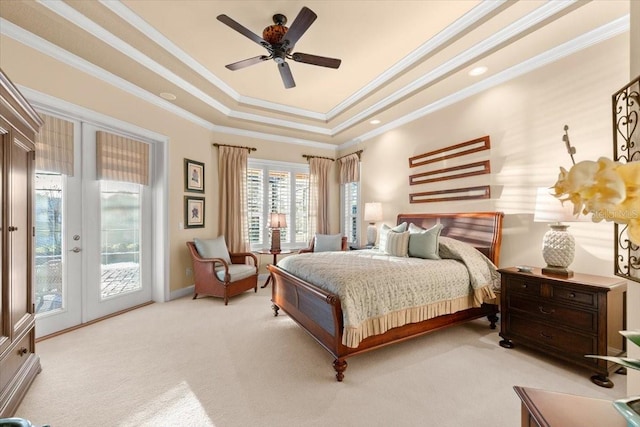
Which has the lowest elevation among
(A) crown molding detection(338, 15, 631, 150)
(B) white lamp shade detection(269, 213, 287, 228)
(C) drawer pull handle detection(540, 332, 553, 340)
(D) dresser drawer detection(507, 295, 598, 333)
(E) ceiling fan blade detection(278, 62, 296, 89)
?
(C) drawer pull handle detection(540, 332, 553, 340)

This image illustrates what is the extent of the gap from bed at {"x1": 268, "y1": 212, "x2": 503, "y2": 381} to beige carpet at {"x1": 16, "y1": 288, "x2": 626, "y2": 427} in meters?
0.19

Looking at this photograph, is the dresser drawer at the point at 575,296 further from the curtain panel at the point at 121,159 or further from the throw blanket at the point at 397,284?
the curtain panel at the point at 121,159

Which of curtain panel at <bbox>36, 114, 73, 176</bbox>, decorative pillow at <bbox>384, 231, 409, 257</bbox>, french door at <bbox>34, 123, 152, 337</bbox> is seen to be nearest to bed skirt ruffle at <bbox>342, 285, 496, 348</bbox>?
decorative pillow at <bbox>384, 231, 409, 257</bbox>

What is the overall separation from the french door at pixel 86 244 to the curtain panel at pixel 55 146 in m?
0.08

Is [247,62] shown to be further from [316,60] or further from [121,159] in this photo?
[121,159]

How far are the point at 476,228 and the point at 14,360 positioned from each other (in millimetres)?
4470

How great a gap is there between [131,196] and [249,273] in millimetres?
2027

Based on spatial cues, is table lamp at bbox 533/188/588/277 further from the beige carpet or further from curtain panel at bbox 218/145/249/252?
curtain panel at bbox 218/145/249/252

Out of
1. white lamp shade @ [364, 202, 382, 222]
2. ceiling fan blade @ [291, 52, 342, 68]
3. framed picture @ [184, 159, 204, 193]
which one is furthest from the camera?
white lamp shade @ [364, 202, 382, 222]

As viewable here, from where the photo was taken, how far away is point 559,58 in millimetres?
2811

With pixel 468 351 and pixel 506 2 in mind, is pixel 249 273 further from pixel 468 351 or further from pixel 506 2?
pixel 506 2

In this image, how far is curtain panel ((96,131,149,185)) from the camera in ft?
11.1

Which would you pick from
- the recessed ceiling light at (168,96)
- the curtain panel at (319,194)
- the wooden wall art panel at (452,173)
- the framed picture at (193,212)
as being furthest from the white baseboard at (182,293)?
the wooden wall art panel at (452,173)

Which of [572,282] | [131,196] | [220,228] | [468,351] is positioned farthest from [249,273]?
[572,282]
